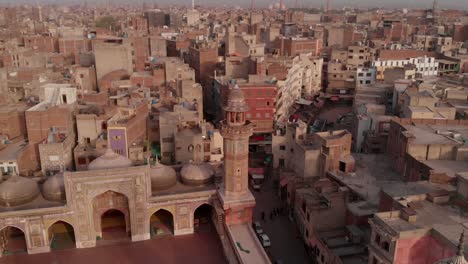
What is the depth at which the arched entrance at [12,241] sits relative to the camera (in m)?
27.0

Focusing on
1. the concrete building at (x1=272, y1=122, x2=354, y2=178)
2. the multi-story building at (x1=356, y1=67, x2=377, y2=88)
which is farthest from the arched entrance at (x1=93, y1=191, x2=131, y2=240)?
the multi-story building at (x1=356, y1=67, x2=377, y2=88)

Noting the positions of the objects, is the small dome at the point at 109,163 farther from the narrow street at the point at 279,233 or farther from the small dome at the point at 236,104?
the narrow street at the point at 279,233

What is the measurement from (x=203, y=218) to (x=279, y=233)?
5245 mm

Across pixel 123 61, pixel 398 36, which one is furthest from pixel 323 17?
pixel 123 61

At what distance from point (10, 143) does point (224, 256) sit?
68.9ft

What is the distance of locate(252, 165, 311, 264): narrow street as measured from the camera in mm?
27656

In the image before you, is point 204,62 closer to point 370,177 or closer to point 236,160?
point 370,177

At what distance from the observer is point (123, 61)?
55.9 m

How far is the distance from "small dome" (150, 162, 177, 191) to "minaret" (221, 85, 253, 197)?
4.00 m

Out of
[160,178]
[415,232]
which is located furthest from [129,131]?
[415,232]

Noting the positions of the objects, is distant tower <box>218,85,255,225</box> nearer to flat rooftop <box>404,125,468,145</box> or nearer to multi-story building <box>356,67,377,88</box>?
flat rooftop <box>404,125,468,145</box>

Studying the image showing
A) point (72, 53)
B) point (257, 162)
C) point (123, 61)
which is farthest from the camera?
point (72, 53)

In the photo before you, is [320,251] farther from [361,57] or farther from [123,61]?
[361,57]

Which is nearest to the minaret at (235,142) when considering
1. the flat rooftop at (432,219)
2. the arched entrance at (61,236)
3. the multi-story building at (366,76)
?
the flat rooftop at (432,219)
